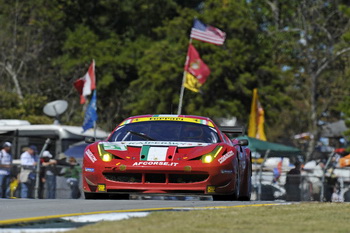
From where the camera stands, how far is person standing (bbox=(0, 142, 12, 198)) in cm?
2011

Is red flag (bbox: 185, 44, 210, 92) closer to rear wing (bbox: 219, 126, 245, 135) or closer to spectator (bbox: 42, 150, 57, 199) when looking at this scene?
spectator (bbox: 42, 150, 57, 199)

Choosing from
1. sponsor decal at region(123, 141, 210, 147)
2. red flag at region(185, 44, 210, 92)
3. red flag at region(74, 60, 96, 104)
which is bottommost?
sponsor decal at region(123, 141, 210, 147)

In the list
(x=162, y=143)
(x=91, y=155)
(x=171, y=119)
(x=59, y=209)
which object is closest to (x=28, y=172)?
(x=171, y=119)

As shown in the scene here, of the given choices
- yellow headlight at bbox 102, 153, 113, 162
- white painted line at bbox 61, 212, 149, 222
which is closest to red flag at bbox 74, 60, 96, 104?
yellow headlight at bbox 102, 153, 113, 162

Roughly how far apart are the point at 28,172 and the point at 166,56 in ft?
88.5

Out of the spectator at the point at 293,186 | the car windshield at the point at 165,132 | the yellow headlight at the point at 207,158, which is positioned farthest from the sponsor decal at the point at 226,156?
the spectator at the point at 293,186

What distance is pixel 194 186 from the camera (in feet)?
40.3

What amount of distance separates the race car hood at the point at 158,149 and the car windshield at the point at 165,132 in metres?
0.40

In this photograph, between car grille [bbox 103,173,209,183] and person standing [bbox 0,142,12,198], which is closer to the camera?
car grille [bbox 103,173,209,183]

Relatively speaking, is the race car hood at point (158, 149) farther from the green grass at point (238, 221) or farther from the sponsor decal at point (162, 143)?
the green grass at point (238, 221)

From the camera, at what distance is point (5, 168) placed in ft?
67.8

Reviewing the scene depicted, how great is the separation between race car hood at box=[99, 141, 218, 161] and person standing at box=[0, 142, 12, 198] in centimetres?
778

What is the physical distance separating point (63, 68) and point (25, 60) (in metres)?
3.18

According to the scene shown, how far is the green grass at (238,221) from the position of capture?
7.51m
